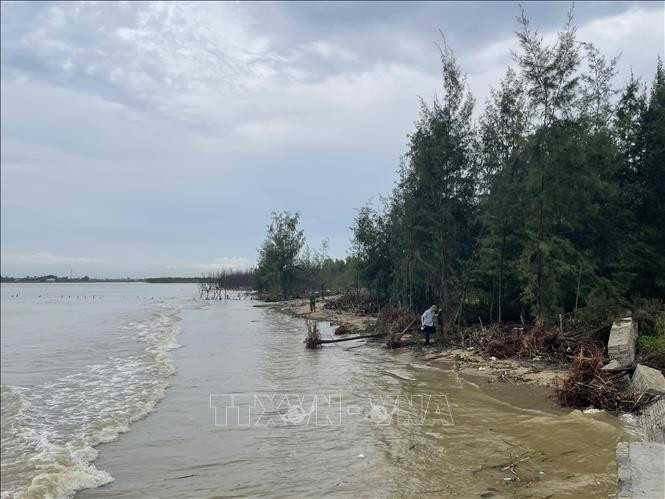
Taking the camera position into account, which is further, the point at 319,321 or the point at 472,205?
the point at 319,321

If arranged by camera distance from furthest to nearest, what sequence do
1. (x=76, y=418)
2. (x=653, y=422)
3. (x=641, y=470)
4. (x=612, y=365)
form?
(x=612, y=365) → (x=76, y=418) → (x=653, y=422) → (x=641, y=470)

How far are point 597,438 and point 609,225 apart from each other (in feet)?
41.9

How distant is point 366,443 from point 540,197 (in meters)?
11.2

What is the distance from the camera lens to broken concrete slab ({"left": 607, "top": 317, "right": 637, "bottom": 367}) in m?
11.1

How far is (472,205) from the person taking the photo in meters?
21.4

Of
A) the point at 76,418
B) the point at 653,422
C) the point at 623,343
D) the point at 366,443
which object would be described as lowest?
the point at 76,418

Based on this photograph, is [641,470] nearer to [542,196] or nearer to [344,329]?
[542,196]

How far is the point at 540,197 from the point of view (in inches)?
639

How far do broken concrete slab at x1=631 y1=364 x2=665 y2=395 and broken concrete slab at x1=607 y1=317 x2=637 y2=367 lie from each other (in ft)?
2.65

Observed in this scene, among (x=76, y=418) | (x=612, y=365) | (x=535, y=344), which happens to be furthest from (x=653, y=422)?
(x=76, y=418)

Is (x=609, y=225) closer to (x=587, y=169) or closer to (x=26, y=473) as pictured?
(x=587, y=169)

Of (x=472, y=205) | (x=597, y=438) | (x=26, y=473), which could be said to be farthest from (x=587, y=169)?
(x=26, y=473)

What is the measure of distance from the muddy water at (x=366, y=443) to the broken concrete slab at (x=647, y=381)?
1.10 metres

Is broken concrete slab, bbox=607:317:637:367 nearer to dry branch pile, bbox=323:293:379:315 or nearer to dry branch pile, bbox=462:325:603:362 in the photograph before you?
dry branch pile, bbox=462:325:603:362
